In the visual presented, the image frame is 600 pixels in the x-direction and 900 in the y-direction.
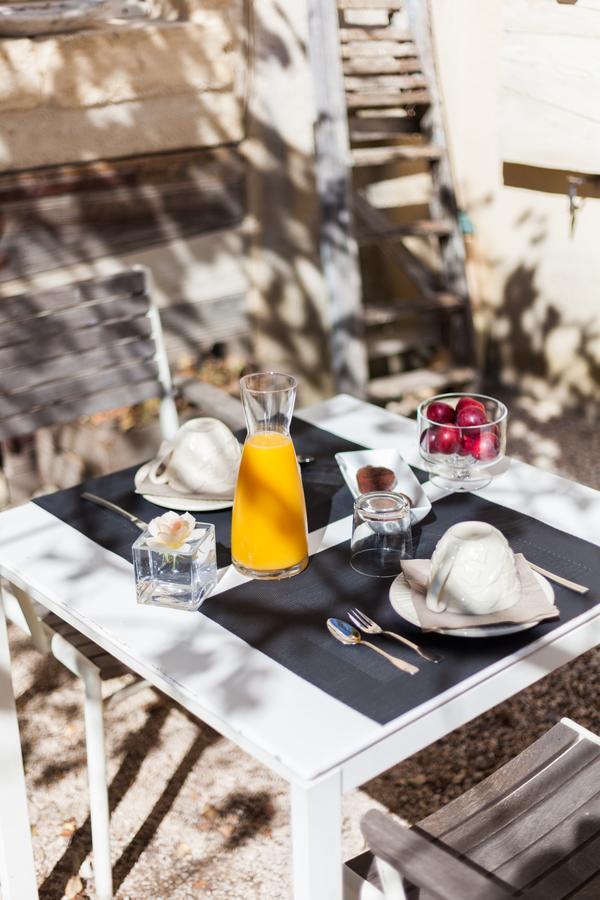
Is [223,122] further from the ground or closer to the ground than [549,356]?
further from the ground

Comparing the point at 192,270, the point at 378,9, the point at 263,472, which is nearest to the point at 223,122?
the point at 192,270

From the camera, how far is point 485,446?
1.82 metres

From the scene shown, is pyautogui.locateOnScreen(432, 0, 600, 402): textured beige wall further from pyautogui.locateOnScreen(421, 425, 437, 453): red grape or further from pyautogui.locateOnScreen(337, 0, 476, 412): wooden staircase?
pyautogui.locateOnScreen(421, 425, 437, 453): red grape

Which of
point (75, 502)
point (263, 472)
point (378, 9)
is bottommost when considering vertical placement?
point (75, 502)

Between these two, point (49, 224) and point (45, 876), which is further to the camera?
point (49, 224)

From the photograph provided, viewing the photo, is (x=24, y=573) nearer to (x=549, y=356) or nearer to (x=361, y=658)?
(x=361, y=658)

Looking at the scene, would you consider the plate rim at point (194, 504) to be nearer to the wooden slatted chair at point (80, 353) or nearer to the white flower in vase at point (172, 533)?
the white flower in vase at point (172, 533)

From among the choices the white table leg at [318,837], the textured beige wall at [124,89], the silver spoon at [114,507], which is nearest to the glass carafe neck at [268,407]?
the silver spoon at [114,507]

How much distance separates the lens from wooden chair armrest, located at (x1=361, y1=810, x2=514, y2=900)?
108 centimetres

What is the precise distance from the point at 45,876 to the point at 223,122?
99.2 inches

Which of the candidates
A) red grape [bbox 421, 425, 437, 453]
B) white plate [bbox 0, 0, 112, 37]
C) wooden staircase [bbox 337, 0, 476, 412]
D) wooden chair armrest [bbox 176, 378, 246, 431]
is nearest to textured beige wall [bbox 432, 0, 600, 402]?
wooden staircase [bbox 337, 0, 476, 412]

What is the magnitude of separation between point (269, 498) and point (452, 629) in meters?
0.33

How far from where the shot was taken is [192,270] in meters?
3.81

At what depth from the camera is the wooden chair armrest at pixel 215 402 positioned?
2.42 meters
